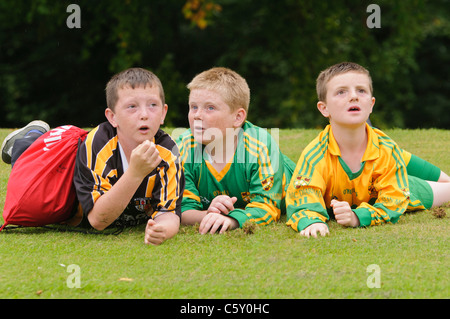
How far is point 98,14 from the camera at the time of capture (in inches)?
519

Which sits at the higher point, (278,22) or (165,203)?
(278,22)

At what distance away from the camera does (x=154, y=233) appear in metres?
3.59

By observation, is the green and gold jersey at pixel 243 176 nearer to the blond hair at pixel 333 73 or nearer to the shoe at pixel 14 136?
the blond hair at pixel 333 73

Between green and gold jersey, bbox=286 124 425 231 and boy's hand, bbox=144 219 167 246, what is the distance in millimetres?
926

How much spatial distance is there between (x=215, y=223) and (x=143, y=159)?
711 mm

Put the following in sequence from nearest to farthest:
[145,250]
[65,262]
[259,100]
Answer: [65,262] < [145,250] < [259,100]

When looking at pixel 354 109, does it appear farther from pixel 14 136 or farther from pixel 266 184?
pixel 14 136

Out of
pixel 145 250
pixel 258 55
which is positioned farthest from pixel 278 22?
pixel 145 250

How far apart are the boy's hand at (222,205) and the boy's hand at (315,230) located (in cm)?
55

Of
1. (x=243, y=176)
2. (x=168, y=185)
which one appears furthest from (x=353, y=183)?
(x=168, y=185)

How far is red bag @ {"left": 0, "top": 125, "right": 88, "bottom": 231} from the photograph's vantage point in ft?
12.9

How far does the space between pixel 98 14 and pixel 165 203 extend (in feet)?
33.5
